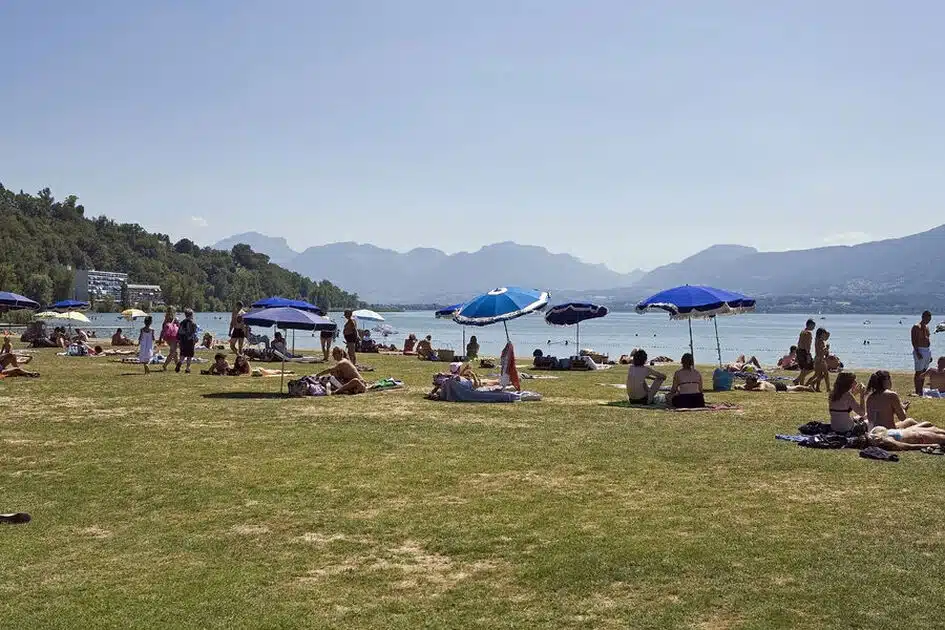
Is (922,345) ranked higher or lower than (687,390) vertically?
higher

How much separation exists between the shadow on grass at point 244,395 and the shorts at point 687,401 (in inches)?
309

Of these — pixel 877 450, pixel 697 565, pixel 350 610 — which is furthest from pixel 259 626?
pixel 877 450

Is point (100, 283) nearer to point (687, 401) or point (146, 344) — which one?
point (146, 344)

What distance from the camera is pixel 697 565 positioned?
19.3 ft

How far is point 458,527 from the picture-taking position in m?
7.00

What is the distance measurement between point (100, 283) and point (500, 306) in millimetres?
154498

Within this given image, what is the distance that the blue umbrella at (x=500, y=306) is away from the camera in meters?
18.2

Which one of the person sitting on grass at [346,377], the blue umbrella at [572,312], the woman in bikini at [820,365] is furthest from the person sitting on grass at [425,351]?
the woman in bikini at [820,365]

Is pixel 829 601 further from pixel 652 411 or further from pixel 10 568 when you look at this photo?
pixel 652 411

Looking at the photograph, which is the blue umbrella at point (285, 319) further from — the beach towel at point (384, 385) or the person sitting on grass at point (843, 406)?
A: the person sitting on grass at point (843, 406)

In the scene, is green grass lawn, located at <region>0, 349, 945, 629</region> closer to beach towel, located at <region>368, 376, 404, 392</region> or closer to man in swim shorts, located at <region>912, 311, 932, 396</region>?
beach towel, located at <region>368, 376, 404, 392</region>

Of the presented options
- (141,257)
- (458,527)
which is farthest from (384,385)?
(141,257)

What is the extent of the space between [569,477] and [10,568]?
5.32 m

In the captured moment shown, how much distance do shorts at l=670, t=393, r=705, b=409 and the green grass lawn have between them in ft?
7.10
